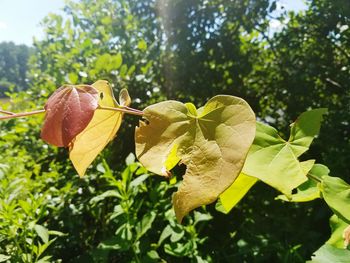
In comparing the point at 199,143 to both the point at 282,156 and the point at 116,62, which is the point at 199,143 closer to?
the point at 282,156

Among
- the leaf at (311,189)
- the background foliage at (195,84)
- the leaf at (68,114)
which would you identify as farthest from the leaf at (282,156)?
the background foliage at (195,84)

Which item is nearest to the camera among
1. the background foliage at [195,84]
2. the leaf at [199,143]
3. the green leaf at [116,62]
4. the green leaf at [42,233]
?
the leaf at [199,143]

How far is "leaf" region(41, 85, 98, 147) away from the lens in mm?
486

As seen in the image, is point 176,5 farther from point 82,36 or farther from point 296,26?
point 296,26

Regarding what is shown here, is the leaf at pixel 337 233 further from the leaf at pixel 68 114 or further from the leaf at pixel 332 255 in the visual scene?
the leaf at pixel 68 114

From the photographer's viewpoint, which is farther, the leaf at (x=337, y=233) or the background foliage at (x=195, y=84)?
the background foliage at (x=195, y=84)

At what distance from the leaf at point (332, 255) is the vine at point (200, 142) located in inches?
3.8

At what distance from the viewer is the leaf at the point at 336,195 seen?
1.77ft

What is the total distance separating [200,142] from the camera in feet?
1.54

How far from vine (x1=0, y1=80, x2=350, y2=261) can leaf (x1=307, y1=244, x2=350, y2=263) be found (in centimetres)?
10

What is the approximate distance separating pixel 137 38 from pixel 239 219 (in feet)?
5.38

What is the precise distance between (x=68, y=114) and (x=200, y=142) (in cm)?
18

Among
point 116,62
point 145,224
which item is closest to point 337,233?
point 145,224

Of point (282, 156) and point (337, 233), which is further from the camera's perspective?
point (337, 233)
